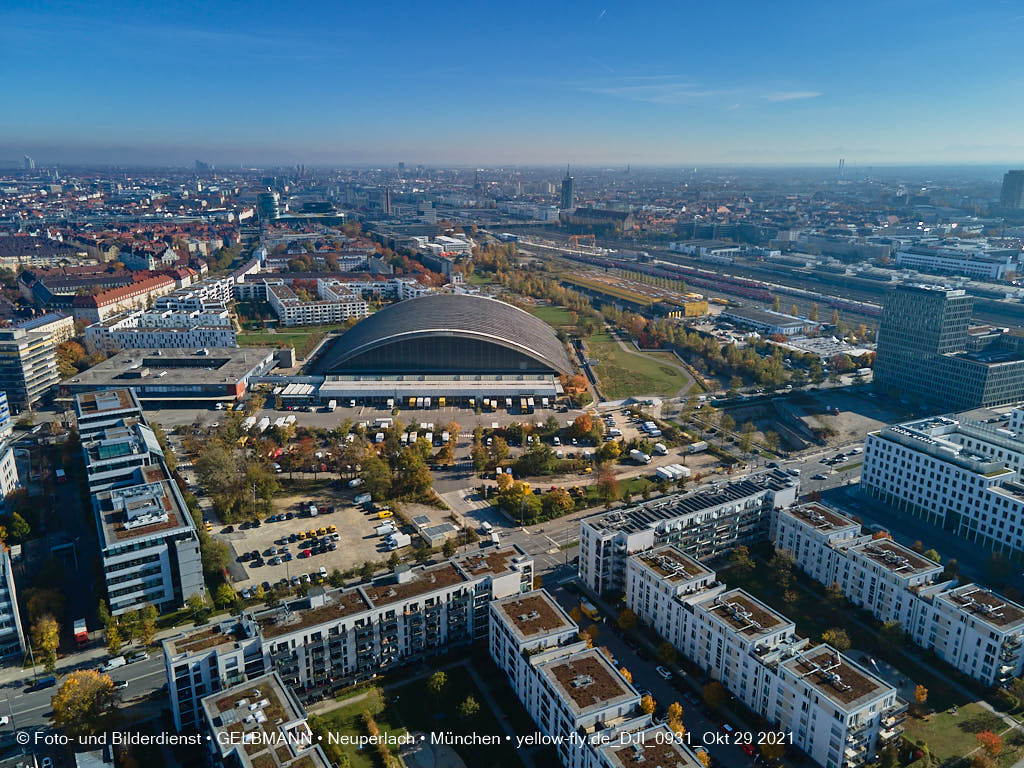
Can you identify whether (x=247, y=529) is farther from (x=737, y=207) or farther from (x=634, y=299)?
(x=737, y=207)

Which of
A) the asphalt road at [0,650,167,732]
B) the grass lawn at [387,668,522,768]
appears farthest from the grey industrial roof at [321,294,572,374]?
the grass lawn at [387,668,522,768]

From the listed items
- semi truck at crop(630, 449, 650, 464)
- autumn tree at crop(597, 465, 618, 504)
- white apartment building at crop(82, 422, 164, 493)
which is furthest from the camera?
semi truck at crop(630, 449, 650, 464)

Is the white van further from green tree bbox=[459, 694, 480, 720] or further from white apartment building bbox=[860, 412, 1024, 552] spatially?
white apartment building bbox=[860, 412, 1024, 552]

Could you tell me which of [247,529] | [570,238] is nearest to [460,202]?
[570,238]

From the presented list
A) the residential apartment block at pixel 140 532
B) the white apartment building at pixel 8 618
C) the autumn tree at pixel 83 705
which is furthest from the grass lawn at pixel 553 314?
the autumn tree at pixel 83 705

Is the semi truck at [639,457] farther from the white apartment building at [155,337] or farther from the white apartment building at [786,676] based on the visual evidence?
the white apartment building at [155,337]

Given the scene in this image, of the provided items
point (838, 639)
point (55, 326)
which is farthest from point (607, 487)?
point (55, 326)
